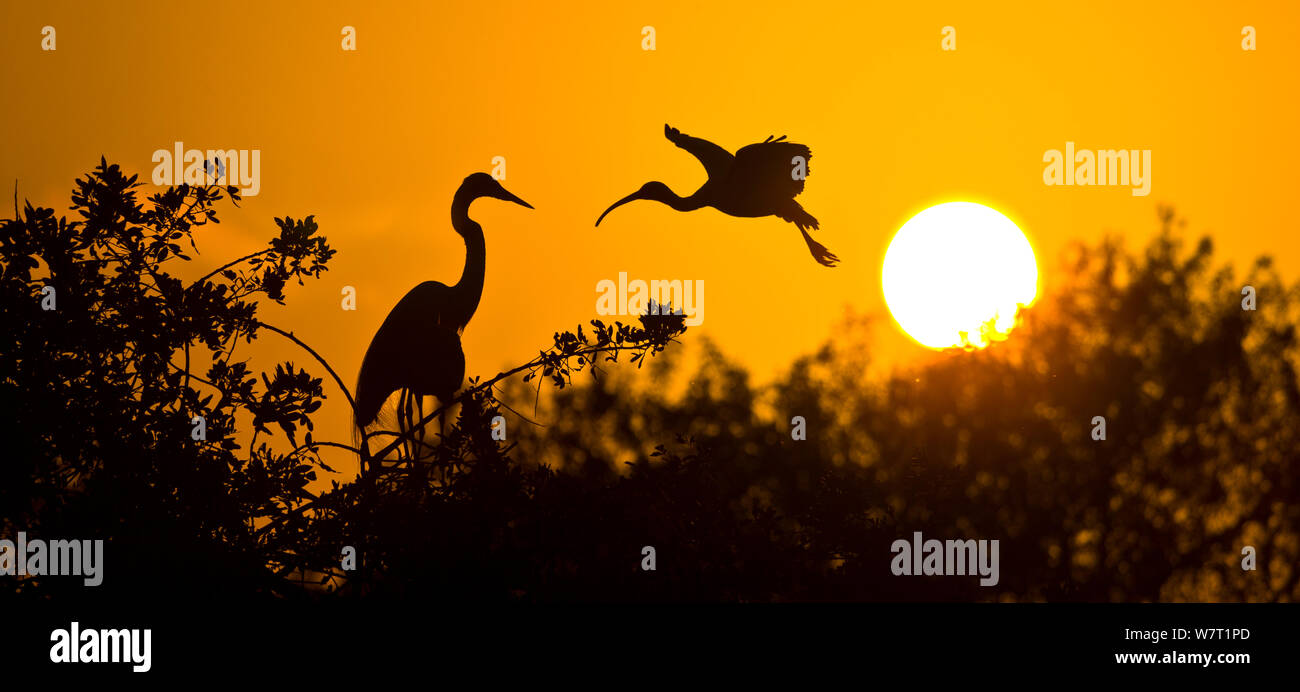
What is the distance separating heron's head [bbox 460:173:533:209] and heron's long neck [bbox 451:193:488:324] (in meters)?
0.06

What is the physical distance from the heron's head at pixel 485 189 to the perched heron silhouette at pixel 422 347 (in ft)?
1.70

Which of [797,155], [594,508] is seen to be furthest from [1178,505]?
[594,508]

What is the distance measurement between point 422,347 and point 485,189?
1635 millimetres

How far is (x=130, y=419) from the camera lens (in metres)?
8.61

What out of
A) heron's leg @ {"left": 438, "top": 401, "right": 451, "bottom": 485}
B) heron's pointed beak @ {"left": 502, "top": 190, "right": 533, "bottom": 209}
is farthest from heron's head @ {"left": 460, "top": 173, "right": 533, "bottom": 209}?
heron's leg @ {"left": 438, "top": 401, "right": 451, "bottom": 485}

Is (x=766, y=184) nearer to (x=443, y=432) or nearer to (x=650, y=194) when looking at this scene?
(x=650, y=194)

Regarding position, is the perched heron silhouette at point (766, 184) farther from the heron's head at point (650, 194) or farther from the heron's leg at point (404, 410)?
the heron's leg at point (404, 410)

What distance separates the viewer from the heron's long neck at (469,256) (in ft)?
35.5

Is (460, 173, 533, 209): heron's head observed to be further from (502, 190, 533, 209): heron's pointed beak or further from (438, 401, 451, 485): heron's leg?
(438, 401, 451, 485): heron's leg

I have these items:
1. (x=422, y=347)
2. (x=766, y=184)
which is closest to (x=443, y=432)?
(x=422, y=347)

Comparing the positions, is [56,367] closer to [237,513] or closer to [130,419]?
[130,419]

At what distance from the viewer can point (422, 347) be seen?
10.3 meters
